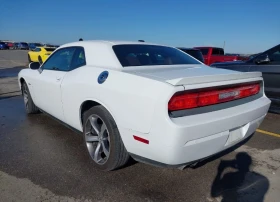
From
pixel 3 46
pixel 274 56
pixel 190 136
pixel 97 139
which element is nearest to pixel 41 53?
pixel 274 56

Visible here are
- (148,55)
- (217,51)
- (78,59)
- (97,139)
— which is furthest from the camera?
(217,51)

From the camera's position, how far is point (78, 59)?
353 centimetres

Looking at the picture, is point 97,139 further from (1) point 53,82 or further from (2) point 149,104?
(1) point 53,82

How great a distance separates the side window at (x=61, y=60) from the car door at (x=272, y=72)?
3.84 metres


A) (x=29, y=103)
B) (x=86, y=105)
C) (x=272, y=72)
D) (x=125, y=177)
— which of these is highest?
(x=272, y=72)

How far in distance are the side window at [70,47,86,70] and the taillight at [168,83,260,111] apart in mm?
1649

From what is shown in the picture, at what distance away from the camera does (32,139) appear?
3980 mm

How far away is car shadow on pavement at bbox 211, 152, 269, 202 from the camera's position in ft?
8.14

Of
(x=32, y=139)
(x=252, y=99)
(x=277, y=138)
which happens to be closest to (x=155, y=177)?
(x=252, y=99)

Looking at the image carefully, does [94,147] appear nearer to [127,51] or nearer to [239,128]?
[127,51]

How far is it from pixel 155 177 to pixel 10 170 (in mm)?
1678

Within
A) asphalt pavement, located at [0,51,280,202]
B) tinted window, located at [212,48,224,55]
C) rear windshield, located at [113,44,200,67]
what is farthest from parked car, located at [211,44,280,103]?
tinted window, located at [212,48,224,55]

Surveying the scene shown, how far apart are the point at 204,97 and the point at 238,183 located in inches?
42.3

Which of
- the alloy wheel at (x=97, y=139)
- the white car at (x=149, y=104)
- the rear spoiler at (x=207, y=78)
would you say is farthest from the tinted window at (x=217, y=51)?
the alloy wheel at (x=97, y=139)
